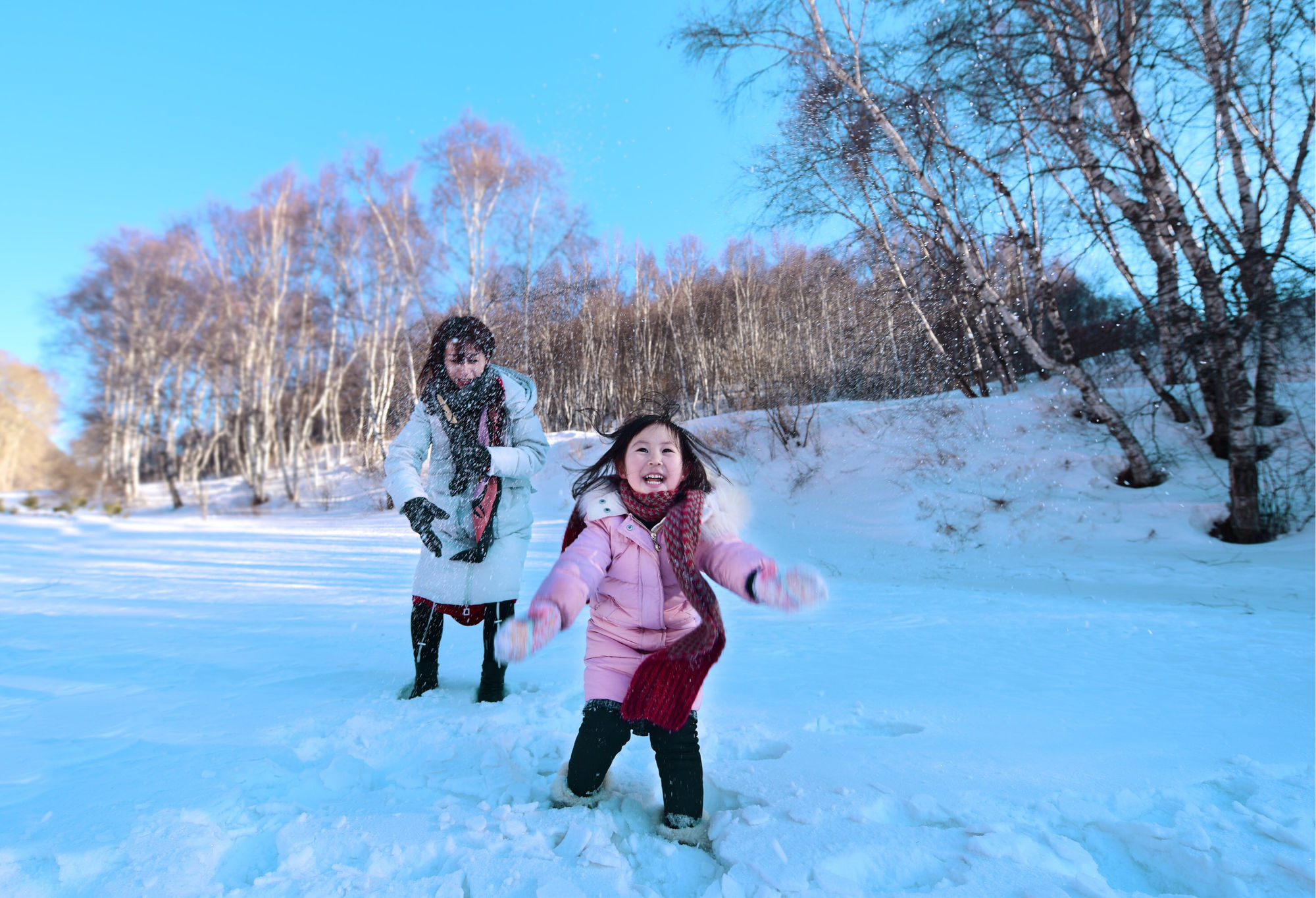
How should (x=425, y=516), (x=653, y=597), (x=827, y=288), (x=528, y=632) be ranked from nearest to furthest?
(x=528, y=632) → (x=653, y=597) → (x=425, y=516) → (x=827, y=288)

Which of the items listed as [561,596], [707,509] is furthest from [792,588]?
[561,596]

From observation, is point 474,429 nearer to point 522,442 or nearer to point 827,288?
point 522,442

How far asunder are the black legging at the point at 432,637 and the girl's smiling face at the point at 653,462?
3.27 feet

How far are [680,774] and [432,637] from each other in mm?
1380

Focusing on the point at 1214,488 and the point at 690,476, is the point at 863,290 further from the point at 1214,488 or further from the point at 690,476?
the point at 690,476

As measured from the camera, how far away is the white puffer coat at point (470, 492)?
92.0 inches

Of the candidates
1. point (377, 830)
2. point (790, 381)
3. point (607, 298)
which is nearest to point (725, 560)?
point (377, 830)

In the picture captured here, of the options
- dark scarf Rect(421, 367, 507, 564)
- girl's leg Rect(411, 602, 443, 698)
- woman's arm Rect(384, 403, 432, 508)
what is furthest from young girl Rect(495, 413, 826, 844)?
girl's leg Rect(411, 602, 443, 698)

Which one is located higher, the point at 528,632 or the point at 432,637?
the point at 528,632

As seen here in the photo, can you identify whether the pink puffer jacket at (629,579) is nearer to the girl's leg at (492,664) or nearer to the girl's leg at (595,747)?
the girl's leg at (595,747)

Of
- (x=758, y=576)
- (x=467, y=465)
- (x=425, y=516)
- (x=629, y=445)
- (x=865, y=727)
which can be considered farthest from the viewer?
(x=467, y=465)

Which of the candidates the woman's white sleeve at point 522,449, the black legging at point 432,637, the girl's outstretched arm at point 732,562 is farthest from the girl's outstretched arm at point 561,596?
the black legging at point 432,637

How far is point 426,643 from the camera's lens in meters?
2.39

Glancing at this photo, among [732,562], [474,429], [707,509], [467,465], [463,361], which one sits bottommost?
[732,562]
